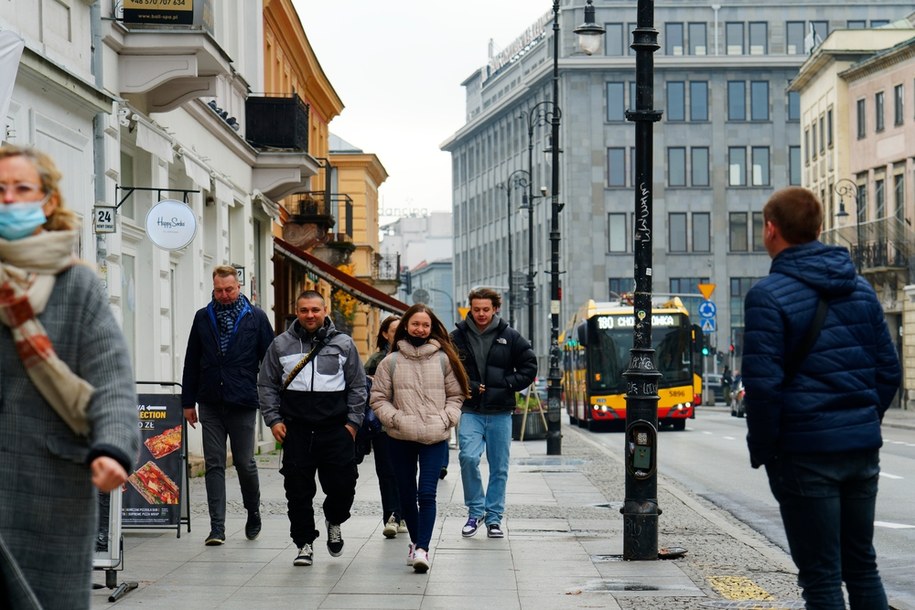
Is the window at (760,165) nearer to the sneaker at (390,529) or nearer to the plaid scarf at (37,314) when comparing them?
the sneaker at (390,529)

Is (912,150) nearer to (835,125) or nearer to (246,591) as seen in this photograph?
(835,125)

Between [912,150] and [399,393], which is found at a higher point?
[912,150]

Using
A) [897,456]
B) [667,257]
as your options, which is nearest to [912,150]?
[897,456]

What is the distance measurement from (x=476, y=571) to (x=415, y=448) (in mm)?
907

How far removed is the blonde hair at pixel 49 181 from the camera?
4812 millimetres

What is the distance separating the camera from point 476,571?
11.1 m

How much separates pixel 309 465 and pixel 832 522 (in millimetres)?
5389

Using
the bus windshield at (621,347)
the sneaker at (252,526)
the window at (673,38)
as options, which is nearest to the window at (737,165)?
the window at (673,38)

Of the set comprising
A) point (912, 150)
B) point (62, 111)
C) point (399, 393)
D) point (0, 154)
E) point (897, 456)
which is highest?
point (912, 150)

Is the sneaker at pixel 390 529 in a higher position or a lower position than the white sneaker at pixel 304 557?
lower

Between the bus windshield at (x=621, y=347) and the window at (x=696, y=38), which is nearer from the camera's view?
the bus windshield at (x=621, y=347)

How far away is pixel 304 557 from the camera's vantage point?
11.2 meters

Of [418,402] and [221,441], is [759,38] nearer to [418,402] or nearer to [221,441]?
[221,441]

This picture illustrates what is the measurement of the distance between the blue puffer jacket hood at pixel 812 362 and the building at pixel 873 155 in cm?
5152
